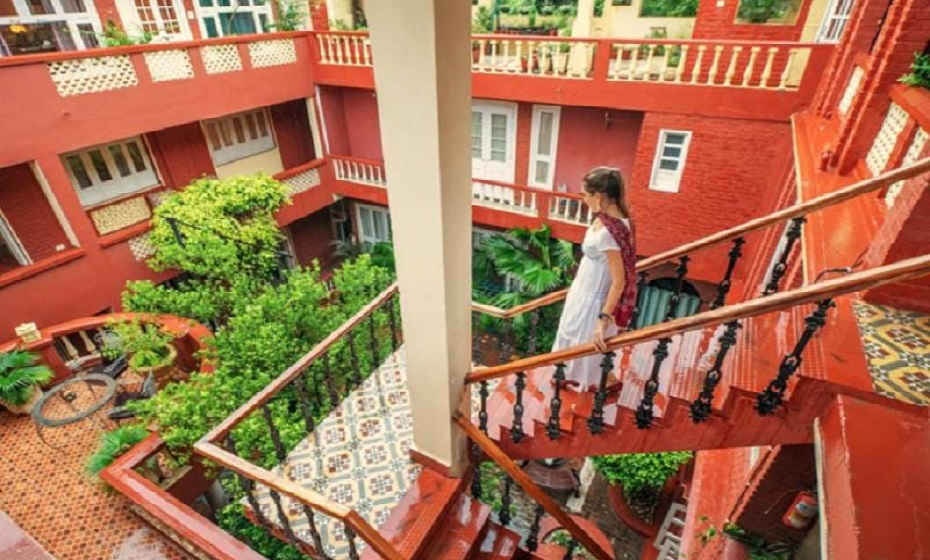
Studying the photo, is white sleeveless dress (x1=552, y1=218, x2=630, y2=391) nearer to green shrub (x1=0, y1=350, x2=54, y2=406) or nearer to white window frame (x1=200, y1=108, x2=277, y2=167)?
green shrub (x1=0, y1=350, x2=54, y2=406)

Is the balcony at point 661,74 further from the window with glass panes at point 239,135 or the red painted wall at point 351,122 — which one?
the window with glass panes at point 239,135

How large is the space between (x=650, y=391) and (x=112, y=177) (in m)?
10.1

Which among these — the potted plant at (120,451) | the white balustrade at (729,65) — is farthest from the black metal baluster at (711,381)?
the white balustrade at (729,65)

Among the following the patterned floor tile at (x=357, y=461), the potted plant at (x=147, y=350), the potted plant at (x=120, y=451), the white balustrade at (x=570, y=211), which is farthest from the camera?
the white balustrade at (x=570, y=211)

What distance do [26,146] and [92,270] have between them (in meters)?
1.97

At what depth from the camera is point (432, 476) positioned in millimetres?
Result: 3219

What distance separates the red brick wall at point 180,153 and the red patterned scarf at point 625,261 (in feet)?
29.6

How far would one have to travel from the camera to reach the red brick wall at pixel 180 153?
29.0 feet

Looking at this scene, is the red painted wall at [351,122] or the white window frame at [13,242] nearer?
the white window frame at [13,242]

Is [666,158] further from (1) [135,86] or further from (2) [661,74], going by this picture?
(1) [135,86]

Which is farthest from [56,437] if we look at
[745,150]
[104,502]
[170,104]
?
[745,150]

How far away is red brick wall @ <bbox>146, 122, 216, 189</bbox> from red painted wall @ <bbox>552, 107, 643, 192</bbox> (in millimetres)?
7157

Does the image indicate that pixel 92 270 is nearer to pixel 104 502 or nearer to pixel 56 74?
pixel 56 74

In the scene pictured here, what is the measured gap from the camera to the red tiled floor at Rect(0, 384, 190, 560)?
3.96 metres
